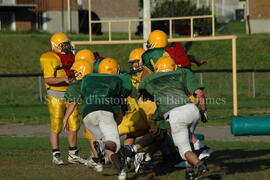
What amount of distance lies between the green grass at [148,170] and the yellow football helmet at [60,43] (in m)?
1.94

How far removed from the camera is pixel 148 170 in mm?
10430

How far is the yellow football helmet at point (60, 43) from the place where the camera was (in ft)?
37.5

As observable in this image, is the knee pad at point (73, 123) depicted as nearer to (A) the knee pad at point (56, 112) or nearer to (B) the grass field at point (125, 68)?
Result: (A) the knee pad at point (56, 112)

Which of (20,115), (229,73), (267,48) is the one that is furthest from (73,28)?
(20,115)

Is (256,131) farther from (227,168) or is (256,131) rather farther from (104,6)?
(104,6)

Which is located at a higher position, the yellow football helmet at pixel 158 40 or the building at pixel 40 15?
the building at pixel 40 15

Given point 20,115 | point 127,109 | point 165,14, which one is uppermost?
point 165,14

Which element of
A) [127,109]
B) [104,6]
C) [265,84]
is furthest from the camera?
[104,6]

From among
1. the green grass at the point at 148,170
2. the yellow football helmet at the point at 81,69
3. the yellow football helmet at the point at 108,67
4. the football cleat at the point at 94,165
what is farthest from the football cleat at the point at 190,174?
the yellow football helmet at the point at 81,69

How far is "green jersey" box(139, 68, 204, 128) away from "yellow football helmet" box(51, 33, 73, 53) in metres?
2.73

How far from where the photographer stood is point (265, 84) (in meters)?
28.3

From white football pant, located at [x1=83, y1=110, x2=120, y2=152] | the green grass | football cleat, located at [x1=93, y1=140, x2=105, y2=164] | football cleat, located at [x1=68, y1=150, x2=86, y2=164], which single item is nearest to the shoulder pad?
football cleat, located at [x1=68, y1=150, x2=86, y2=164]

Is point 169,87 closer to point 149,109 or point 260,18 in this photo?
point 149,109

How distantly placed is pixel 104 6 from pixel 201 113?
3450 cm
